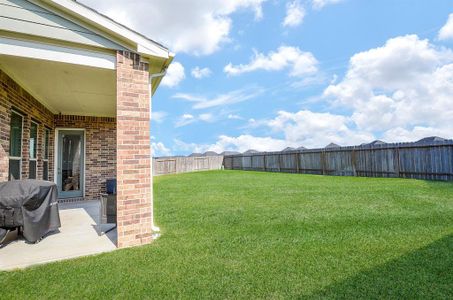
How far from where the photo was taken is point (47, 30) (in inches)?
142

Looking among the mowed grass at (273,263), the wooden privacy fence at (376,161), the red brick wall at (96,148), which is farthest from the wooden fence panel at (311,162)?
the red brick wall at (96,148)

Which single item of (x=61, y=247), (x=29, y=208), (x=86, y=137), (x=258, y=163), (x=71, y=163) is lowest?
(x=61, y=247)

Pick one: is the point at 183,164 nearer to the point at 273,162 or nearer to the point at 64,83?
the point at 273,162

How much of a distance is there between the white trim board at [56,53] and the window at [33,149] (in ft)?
11.3

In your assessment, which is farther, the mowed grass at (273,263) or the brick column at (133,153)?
the brick column at (133,153)

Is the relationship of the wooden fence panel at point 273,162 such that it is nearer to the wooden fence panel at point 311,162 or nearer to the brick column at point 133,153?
the wooden fence panel at point 311,162

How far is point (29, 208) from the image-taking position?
4.06 meters

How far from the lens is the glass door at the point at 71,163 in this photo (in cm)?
853

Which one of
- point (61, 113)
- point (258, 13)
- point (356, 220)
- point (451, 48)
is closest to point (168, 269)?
point (356, 220)

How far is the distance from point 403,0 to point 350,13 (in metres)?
1.52

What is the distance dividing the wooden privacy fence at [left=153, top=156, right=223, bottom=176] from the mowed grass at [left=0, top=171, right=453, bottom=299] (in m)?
16.6

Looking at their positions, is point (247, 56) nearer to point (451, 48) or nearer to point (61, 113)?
point (61, 113)

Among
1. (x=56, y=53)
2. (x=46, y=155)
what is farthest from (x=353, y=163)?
(x=56, y=53)

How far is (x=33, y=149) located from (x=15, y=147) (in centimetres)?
126
